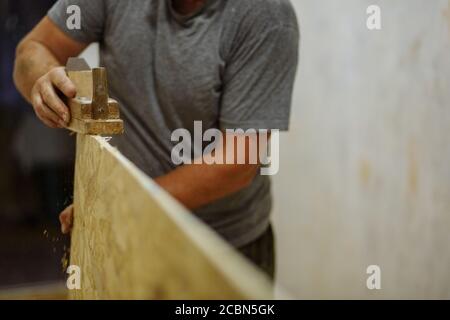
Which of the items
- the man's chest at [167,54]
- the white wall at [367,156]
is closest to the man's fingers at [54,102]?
the man's chest at [167,54]

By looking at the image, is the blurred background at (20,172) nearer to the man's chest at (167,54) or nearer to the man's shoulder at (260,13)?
the man's chest at (167,54)

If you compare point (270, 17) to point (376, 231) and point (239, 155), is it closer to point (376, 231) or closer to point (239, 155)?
point (239, 155)

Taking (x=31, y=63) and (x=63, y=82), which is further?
(x=31, y=63)

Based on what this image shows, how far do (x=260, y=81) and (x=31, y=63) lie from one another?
0.40 meters

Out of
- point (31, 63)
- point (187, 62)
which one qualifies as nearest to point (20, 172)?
point (31, 63)

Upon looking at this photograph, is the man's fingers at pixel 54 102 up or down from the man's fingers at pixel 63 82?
down

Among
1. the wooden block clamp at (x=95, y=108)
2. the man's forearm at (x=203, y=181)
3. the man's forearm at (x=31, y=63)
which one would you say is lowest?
the man's forearm at (x=203, y=181)

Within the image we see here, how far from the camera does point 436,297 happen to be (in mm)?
1336

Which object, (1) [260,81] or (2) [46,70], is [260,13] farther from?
(2) [46,70]

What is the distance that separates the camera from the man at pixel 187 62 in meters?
0.96

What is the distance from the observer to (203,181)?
37.5 inches

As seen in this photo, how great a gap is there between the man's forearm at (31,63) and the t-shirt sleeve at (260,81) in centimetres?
31

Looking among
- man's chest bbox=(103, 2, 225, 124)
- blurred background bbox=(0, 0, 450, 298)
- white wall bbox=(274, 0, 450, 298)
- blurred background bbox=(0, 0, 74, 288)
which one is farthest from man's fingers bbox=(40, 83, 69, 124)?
white wall bbox=(274, 0, 450, 298)
